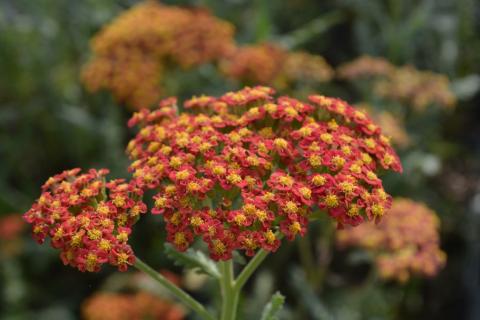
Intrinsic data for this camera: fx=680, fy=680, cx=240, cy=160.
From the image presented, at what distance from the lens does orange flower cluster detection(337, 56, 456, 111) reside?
4164 millimetres

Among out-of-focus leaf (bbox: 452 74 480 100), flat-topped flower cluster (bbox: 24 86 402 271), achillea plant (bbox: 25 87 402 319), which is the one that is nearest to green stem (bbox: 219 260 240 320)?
achillea plant (bbox: 25 87 402 319)

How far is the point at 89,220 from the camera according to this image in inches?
70.4

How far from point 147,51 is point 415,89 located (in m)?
1.65

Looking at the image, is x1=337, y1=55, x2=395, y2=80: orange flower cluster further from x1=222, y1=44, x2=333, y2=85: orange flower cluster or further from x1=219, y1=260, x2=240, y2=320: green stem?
x1=219, y1=260, x2=240, y2=320: green stem

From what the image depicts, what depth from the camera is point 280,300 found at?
6.43ft

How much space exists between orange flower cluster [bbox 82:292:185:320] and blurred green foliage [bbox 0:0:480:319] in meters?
0.46

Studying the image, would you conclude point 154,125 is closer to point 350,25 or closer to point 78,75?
point 78,75

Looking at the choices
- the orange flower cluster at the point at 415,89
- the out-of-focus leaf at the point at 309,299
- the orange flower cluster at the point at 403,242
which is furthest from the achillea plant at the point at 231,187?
the orange flower cluster at the point at 415,89

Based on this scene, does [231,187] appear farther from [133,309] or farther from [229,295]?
[133,309]

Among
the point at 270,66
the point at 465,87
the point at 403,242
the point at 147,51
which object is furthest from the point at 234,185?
the point at 465,87

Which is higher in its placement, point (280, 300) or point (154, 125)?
point (154, 125)

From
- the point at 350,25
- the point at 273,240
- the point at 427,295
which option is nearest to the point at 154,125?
the point at 273,240

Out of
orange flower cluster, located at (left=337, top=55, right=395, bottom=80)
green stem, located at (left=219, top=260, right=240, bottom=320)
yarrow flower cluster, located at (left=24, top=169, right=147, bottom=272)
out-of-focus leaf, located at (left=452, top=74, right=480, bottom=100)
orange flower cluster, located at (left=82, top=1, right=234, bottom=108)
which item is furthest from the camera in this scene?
out-of-focus leaf, located at (left=452, top=74, right=480, bottom=100)

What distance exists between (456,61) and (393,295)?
230 centimetres
